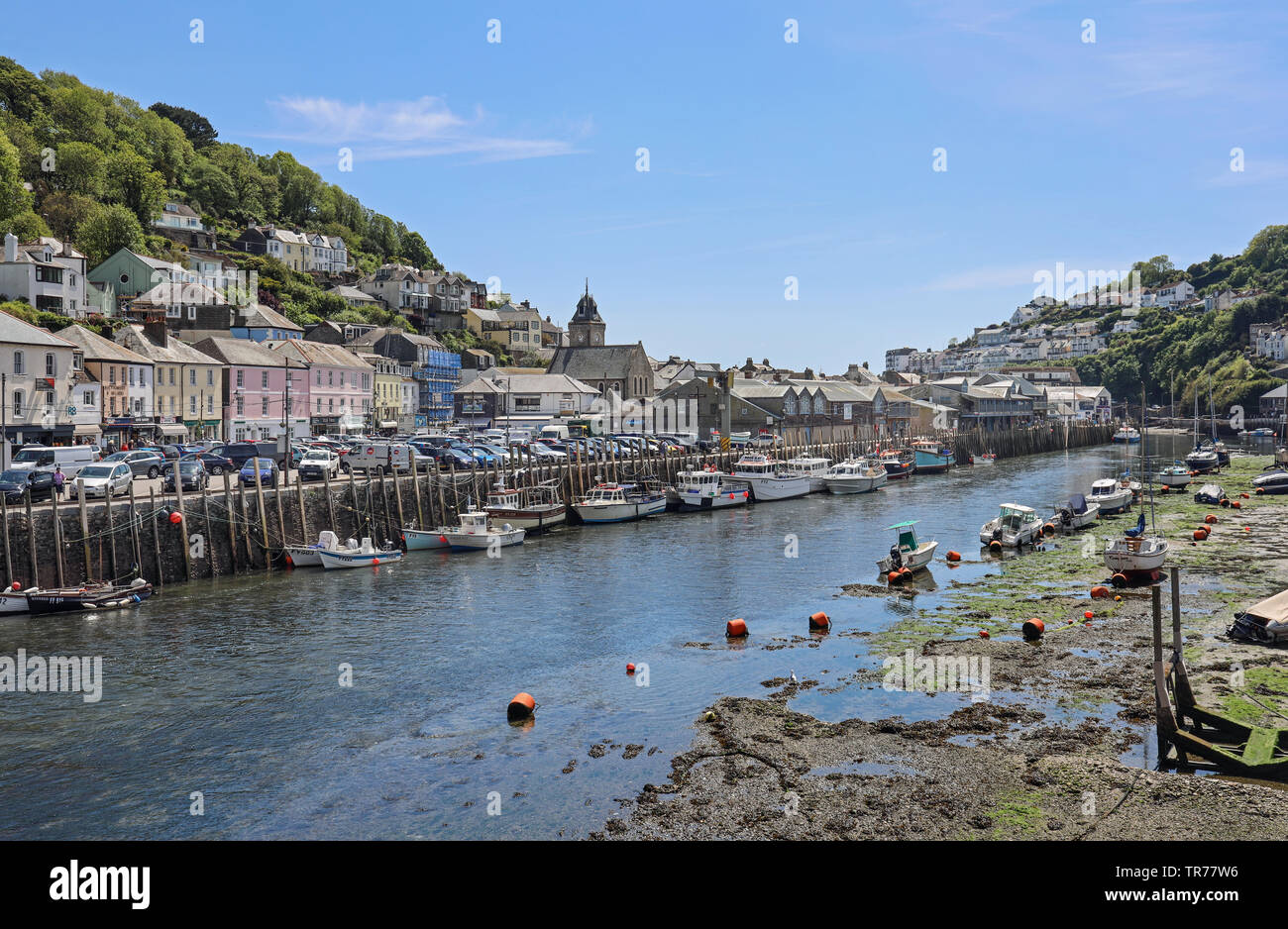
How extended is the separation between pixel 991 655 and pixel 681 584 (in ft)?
51.7

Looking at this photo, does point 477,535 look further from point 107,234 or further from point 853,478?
point 107,234

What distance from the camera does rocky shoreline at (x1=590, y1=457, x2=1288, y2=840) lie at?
17.0 meters

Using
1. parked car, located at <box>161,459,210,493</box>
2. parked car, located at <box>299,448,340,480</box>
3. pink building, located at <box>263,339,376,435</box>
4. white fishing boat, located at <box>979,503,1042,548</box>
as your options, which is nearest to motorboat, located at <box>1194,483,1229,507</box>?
white fishing boat, located at <box>979,503,1042,548</box>

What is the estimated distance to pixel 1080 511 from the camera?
181 ft

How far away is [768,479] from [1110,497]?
78.7ft

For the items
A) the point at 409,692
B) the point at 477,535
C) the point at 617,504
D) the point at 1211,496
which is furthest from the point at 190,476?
the point at 1211,496

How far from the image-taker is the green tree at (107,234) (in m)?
114

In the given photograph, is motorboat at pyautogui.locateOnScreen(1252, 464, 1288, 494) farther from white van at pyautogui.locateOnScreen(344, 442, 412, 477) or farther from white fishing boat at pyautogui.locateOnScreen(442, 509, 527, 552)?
white van at pyautogui.locateOnScreen(344, 442, 412, 477)

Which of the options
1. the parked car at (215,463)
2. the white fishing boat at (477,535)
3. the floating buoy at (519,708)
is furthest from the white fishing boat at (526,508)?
the floating buoy at (519,708)

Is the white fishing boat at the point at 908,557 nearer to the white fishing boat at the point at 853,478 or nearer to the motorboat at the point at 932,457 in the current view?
the white fishing boat at the point at 853,478

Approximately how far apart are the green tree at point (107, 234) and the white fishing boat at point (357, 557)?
90.8 metres

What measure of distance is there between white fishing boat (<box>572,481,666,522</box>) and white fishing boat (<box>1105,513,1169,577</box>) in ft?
98.7
